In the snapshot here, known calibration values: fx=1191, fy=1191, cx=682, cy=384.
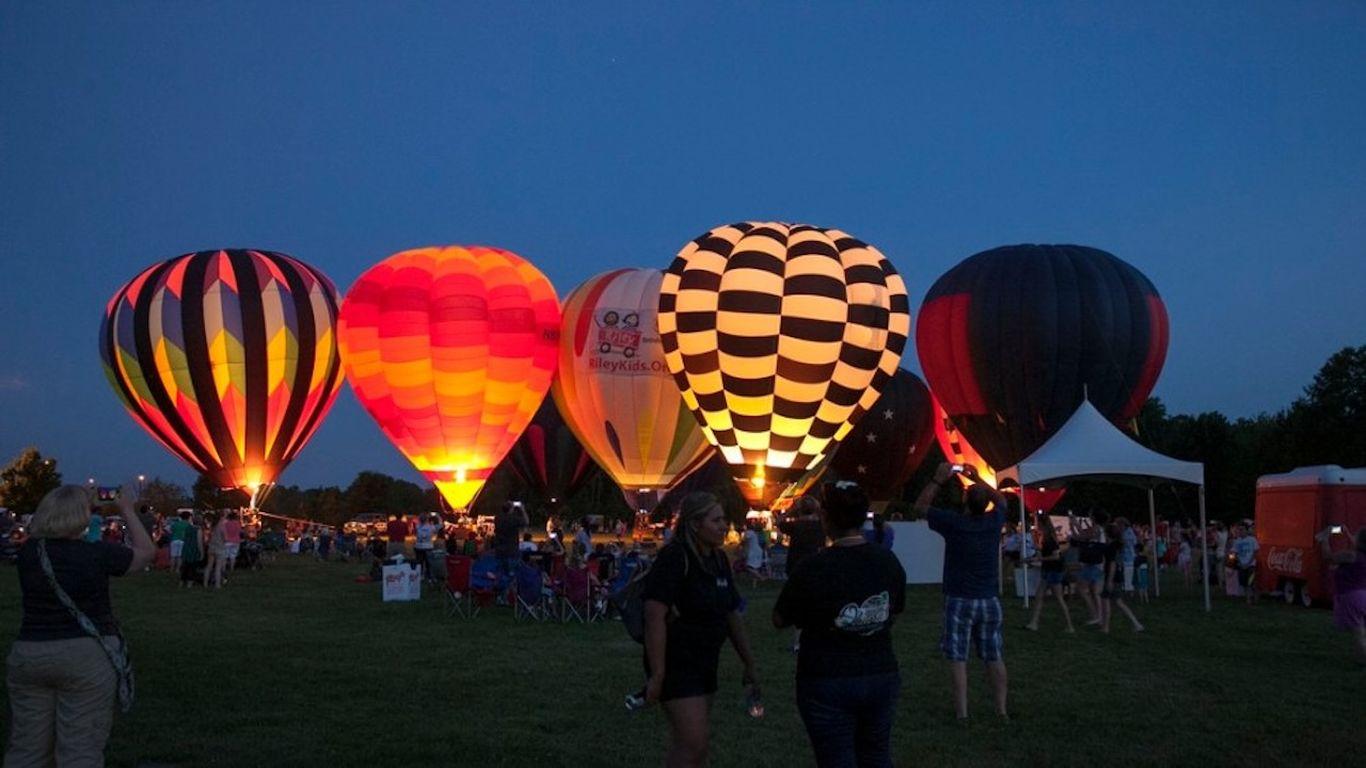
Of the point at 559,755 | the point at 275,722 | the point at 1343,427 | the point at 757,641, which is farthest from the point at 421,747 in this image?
the point at 1343,427

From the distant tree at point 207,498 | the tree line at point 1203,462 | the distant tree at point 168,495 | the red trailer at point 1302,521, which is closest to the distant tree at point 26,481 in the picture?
the tree line at point 1203,462

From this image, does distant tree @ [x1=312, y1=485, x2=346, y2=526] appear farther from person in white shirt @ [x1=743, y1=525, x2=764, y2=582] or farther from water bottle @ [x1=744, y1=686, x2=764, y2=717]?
water bottle @ [x1=744, y1=686, x2=764, y2=717]

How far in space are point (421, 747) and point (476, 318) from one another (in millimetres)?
21759

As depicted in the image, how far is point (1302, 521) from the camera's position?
60.0ft

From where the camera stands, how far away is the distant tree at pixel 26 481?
57531 millimetres

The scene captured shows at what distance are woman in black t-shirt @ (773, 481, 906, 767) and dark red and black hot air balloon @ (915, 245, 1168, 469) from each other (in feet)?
82.5

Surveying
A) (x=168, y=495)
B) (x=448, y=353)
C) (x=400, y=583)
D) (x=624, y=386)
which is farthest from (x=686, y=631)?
(x=168, y=495)

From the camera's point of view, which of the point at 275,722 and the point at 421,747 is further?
the point at 275,722

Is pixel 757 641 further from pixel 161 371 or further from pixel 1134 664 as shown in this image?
pixel 161 371

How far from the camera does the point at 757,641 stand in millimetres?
12273

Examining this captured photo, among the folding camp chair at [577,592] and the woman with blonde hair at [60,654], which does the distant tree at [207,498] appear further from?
the woman with blonde hair at [60,654]

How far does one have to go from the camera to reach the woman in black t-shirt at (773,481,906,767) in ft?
13.8

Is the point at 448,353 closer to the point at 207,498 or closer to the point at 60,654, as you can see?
the point at 60,654

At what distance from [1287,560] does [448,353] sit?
58.7ft
